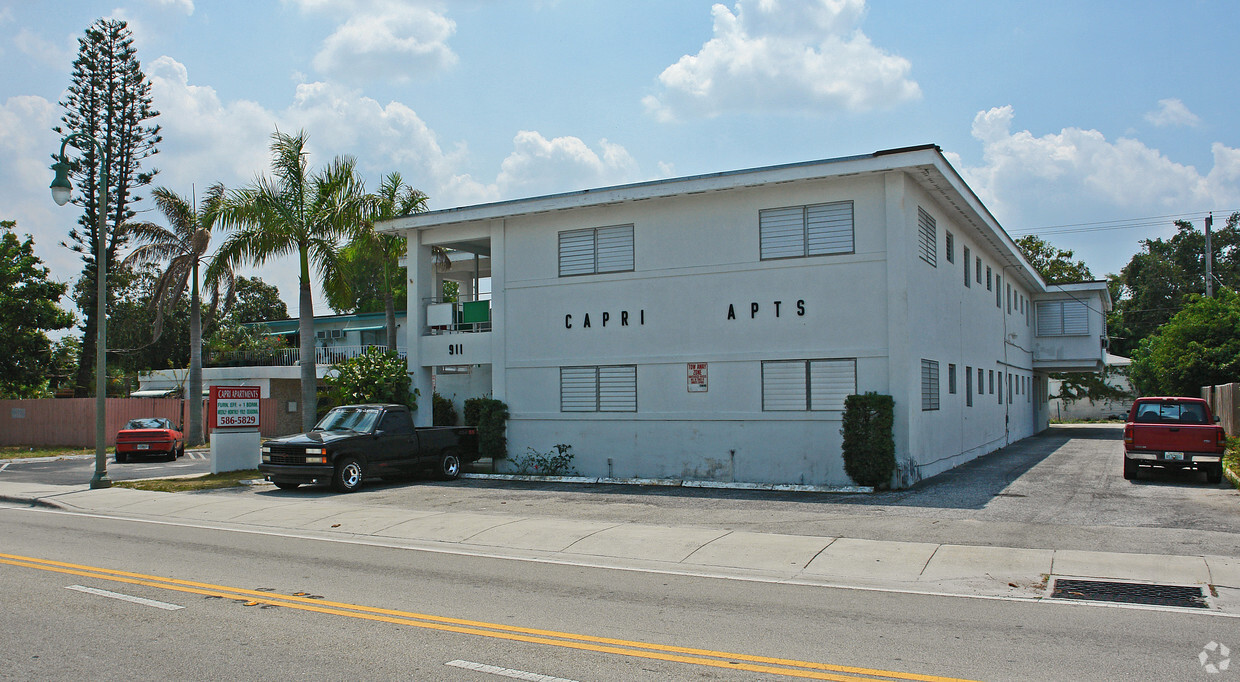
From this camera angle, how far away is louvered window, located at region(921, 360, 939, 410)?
743 inches

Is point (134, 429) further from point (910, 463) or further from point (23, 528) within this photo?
point (910, 463)

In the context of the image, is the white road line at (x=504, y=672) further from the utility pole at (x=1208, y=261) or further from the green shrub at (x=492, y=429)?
the utility pole at (x=1208, y=261)

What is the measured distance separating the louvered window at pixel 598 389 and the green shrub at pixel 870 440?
5347 millimetres

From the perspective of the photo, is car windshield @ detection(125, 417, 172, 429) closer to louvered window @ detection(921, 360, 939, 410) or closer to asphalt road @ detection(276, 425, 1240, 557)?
asphalt road @ detection(276, 425, 1240, 557)

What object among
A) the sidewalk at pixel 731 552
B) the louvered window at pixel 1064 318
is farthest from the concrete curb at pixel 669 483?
the louvered window at pixel 1064 318

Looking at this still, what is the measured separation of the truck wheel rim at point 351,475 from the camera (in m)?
18.3

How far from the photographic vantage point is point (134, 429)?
2880 cm

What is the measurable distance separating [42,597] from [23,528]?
6.69 meters

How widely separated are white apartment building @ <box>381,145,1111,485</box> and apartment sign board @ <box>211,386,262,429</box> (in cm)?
423

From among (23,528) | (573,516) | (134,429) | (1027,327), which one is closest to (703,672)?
(573,516)

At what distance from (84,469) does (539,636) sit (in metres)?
24.5

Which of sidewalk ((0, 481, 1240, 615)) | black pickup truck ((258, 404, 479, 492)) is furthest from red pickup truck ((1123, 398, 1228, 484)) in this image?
black pickup truck ((258, 404, 479, 492))

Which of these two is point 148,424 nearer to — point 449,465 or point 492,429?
point 449,465

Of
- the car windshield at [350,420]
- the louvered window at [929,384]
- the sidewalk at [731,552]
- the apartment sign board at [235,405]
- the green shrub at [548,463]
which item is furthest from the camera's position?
the apartment sign board at [235,405]
